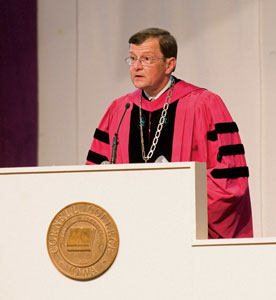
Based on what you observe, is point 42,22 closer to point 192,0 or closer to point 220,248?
point 192,0

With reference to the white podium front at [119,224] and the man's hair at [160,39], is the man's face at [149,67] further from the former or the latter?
the white podium front at [119,224]

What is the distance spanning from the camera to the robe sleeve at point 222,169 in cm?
383

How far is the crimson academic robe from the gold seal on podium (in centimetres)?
79

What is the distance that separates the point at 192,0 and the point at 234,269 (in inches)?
148

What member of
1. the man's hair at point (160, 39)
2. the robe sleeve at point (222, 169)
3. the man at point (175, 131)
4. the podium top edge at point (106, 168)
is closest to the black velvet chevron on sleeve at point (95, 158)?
the man at point (175, 131)

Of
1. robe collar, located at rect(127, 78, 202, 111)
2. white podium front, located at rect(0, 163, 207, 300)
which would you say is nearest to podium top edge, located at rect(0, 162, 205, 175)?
white podium front, located at rect(0, 163, 207, 300)

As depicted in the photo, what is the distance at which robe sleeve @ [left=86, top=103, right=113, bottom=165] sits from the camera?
4.40 metres

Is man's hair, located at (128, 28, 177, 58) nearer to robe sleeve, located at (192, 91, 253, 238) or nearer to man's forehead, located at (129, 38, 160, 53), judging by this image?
man's forehead, located at (129, 38, 160, 53)

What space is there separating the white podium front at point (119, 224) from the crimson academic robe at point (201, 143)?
713mm

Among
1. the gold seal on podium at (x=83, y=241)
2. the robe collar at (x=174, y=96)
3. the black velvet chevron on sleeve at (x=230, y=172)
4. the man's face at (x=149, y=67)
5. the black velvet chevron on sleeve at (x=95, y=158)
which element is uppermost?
the man's face at (x=149, y=67)

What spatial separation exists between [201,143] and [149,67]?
0.49m

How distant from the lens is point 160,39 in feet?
14.0

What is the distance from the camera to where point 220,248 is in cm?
302

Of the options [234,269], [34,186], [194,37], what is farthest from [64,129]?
[234,269]
